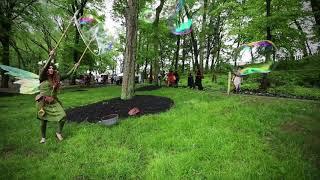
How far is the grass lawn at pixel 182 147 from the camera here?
707 centimetres

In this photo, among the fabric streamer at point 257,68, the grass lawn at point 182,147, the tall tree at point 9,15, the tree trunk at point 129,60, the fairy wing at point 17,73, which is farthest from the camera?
the tall tree at point 9,15

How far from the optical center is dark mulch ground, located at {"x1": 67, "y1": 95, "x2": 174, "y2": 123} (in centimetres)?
1276

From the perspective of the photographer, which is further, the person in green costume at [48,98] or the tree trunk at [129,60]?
the tree trunk at [129,60]

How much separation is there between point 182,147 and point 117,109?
561 cm

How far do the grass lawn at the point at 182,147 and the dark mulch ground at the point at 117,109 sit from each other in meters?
0.89

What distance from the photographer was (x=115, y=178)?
707 cm

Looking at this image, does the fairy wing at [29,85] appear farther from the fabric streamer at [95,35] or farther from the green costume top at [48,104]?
the fabric streamer at [95,35]

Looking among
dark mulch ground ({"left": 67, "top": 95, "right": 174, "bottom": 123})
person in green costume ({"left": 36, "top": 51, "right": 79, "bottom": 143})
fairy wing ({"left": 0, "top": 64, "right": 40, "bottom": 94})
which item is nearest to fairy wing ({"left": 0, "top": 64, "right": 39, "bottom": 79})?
fairy wing ({"left": 0, "top": 64, "right": 40, "bottom": 94})

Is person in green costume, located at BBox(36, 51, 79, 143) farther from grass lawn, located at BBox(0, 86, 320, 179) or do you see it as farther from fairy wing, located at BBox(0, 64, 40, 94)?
grass lawn, located at BBox(0, 86, 320, 179)

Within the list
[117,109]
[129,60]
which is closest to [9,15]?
[129,60]

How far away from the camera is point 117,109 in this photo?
13.4 meters

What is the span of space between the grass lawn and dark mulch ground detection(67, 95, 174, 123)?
0.89 meters

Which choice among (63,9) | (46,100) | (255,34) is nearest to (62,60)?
(63,9)

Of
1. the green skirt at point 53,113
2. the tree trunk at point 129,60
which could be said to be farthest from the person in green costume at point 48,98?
the tree trunk at point 129,60
